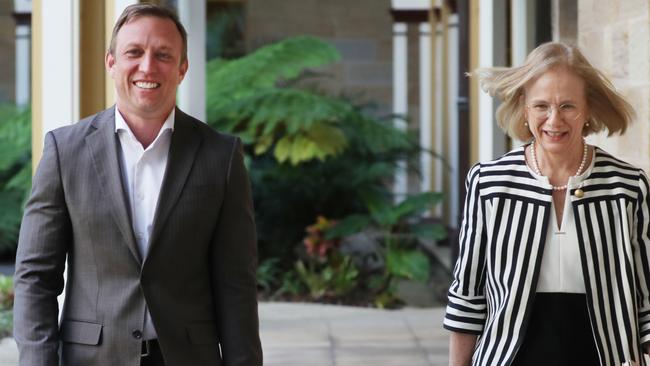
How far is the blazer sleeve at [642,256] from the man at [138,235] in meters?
0.84

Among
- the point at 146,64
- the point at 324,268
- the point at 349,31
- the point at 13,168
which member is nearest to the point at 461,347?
the point at 146,64

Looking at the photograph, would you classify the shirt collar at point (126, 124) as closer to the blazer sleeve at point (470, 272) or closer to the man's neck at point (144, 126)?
the man's neck at point (144, 126)

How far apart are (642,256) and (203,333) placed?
954 mm

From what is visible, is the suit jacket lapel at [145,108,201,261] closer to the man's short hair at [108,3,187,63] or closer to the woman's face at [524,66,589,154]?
the man's short hair at [108,3,187,63]

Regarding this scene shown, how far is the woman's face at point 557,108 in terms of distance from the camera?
266cm

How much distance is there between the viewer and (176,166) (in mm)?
2590

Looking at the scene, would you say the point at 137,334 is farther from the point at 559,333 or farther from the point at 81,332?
Answer: the point at 559,333

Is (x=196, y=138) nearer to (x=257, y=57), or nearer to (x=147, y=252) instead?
(x=147, y=252)

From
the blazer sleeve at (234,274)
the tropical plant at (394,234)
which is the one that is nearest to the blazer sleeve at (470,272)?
the blazer sleeve at (234,274)

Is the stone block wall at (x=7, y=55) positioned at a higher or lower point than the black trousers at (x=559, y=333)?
higher

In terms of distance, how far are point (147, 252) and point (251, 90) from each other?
A: 23.7ft

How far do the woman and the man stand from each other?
0.54 metres

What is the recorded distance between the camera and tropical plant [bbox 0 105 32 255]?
947 cm

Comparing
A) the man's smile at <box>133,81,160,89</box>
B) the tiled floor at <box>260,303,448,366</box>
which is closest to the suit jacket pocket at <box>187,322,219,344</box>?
the man's smile at <box>133,81,160,89</box>
